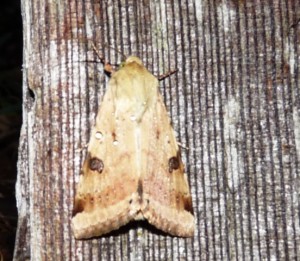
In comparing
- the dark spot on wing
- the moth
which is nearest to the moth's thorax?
the moth

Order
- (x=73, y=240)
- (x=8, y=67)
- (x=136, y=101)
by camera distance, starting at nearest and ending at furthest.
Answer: (x=73, y=240) < (x=136, y=101) < (x=8, y=67)

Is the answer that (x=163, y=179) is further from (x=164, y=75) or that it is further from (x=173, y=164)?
(x=164, y=75)

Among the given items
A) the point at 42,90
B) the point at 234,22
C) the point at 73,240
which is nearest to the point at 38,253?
the point at 73,240

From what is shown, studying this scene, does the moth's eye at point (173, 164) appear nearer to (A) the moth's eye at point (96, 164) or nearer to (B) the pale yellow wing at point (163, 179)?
(B) the pale yellow wing at point (163, 179)

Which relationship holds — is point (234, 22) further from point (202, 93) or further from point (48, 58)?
point (48, 58)

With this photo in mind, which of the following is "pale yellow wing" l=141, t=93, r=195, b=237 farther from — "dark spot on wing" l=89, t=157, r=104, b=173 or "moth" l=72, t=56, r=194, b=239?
"dark spot on wing" l=89, t=157, r=104, b=173

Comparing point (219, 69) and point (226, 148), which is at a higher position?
point (219, 69)

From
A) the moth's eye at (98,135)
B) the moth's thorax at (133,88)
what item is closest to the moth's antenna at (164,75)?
the moth's thorax at (133,88)
